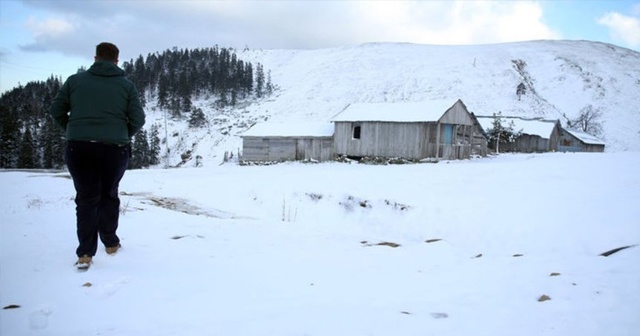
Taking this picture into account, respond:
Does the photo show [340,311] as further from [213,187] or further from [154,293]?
[213,187]

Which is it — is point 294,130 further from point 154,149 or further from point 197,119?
point 197,119

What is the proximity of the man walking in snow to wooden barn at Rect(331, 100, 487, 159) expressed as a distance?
27.8 m

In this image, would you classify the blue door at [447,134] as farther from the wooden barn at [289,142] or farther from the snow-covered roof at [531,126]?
the snow-covered roof at [531,126]

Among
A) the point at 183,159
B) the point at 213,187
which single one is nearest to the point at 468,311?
the point at 213,187

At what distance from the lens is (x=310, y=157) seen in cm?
3625

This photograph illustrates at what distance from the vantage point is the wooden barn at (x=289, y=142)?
35.9 meters

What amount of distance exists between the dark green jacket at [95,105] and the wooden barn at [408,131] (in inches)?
1096

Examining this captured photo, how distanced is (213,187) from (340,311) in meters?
17.1

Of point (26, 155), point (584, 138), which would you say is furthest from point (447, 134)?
point (26, 155)

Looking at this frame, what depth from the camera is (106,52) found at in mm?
4180

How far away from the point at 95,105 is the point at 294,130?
3369 centimetres

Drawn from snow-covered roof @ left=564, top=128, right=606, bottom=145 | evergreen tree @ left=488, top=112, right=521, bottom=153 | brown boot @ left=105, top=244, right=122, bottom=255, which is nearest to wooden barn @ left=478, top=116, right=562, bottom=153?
evergreen tree @ left=488, top=112, right=521, bottom=153

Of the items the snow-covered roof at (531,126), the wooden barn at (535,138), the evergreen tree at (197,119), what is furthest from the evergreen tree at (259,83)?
the wooden barn at (535,138)

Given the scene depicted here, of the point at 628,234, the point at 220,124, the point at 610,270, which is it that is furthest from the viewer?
the point at 220,124
